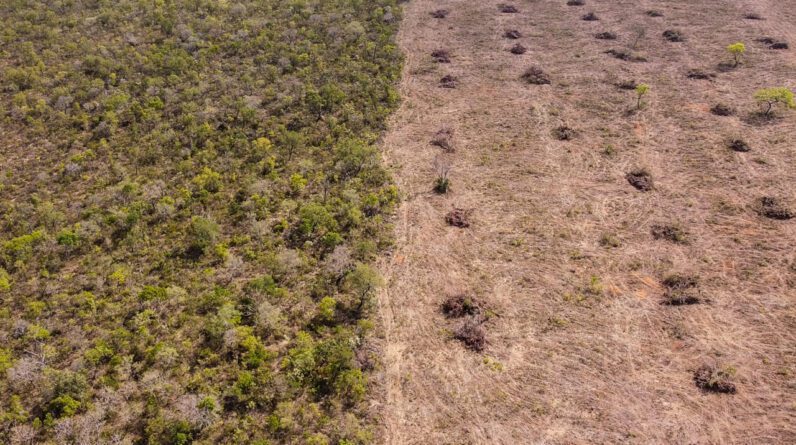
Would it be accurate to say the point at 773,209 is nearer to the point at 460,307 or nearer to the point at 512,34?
the point at 460,307

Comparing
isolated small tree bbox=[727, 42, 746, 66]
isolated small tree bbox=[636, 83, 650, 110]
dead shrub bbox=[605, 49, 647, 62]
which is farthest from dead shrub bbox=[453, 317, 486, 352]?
isolated small tree bbox=[727, 42, 746, 66]

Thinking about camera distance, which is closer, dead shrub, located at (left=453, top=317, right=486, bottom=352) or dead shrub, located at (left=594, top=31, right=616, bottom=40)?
dead shrub, located at (left=453, top=317, right=486, bottom=352)

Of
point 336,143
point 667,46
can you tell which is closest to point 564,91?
point 667,46

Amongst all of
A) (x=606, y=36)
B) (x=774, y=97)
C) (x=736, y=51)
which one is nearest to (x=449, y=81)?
(x=606, y=36)

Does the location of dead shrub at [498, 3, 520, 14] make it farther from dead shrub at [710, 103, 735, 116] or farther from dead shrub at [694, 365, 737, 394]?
dead shrub at [694, 365, 737, 394]

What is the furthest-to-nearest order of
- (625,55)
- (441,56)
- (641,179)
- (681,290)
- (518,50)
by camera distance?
1. (518,50)
2. (441,56)
3. (625,55)
4. (641,179)
5. (681,290)

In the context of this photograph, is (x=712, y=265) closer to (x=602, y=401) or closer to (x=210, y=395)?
(x=602, y=401)
